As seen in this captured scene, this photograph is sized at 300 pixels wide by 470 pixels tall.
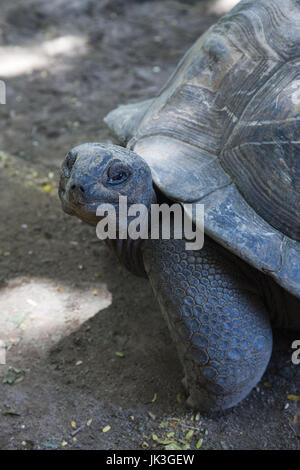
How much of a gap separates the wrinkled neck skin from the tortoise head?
0.32 metres

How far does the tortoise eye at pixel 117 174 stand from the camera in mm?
2023

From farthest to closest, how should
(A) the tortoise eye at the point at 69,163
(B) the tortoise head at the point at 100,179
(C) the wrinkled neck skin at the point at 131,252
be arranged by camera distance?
(C) the wrinkled neck skin at the point at 131,252 → (A) the tortoise eye at the point at 69,163 → (B) the tortoise head at the point at 100,179

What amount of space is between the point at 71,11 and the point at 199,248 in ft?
19.3

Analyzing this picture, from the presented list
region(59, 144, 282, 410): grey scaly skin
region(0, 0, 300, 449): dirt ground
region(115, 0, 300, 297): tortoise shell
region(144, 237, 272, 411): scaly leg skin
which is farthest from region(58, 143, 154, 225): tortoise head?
region(0, 0, 300, 449): dirt ground

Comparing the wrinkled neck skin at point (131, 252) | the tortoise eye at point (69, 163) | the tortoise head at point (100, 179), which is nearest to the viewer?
the tortoise head at point (100, 179)

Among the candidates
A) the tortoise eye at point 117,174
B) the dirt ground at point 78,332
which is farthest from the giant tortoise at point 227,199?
the dirt ground at point 78,332

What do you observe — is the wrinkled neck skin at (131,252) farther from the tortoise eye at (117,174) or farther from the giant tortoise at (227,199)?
the tortoise eye at (117,174)

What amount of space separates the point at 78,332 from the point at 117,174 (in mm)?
1073

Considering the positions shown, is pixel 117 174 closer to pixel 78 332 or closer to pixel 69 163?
pixel 69 163

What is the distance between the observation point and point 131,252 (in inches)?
97.0

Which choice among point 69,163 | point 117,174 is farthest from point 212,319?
point 69,163

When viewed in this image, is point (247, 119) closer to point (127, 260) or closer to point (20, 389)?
point (127, 260)

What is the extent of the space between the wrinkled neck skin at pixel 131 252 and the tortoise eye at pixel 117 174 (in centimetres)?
A: 38

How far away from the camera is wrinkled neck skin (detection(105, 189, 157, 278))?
241 centimetres
